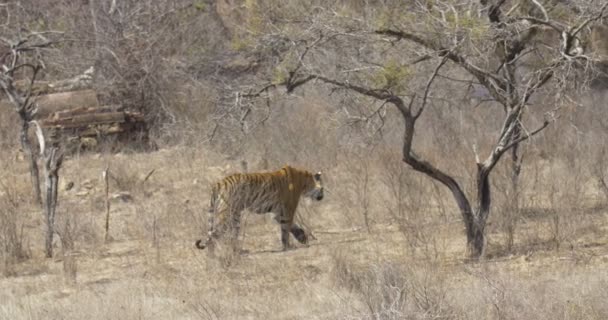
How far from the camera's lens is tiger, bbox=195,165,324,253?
12125mm

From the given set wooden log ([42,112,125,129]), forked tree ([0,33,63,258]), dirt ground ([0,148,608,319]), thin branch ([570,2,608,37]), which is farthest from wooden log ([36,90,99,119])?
thin branch ([570,2,608,37])

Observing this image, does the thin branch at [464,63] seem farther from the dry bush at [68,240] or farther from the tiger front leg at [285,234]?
the dry bush at [68,240]

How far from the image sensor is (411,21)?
35.3 ft

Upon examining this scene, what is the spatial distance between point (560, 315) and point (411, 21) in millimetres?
3958

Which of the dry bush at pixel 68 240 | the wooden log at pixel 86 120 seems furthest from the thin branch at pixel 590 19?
the wooden log at pixel 86 120

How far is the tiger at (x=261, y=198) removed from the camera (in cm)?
1212

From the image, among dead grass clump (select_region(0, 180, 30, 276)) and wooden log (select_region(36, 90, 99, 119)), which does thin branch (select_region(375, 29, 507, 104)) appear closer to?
dead grass clump (select_region(0, 180, 30, 276))

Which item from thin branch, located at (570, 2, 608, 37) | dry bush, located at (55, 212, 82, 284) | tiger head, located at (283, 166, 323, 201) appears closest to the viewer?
thin branch, located at (570, 2, 608, 37)

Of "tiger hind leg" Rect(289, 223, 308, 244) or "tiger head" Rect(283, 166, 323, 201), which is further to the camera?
"tiger head" Rect(283, 166, 323, 201)

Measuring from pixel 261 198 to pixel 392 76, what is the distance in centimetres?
313

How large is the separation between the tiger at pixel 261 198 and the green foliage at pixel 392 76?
2.27 m

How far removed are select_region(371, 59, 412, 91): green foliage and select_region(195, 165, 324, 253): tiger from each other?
2271mm

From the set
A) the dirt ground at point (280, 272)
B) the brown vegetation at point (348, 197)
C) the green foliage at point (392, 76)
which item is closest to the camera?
the dirt ground at point (280, 272)

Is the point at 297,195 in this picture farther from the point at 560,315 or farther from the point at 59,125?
the point at 59,125
